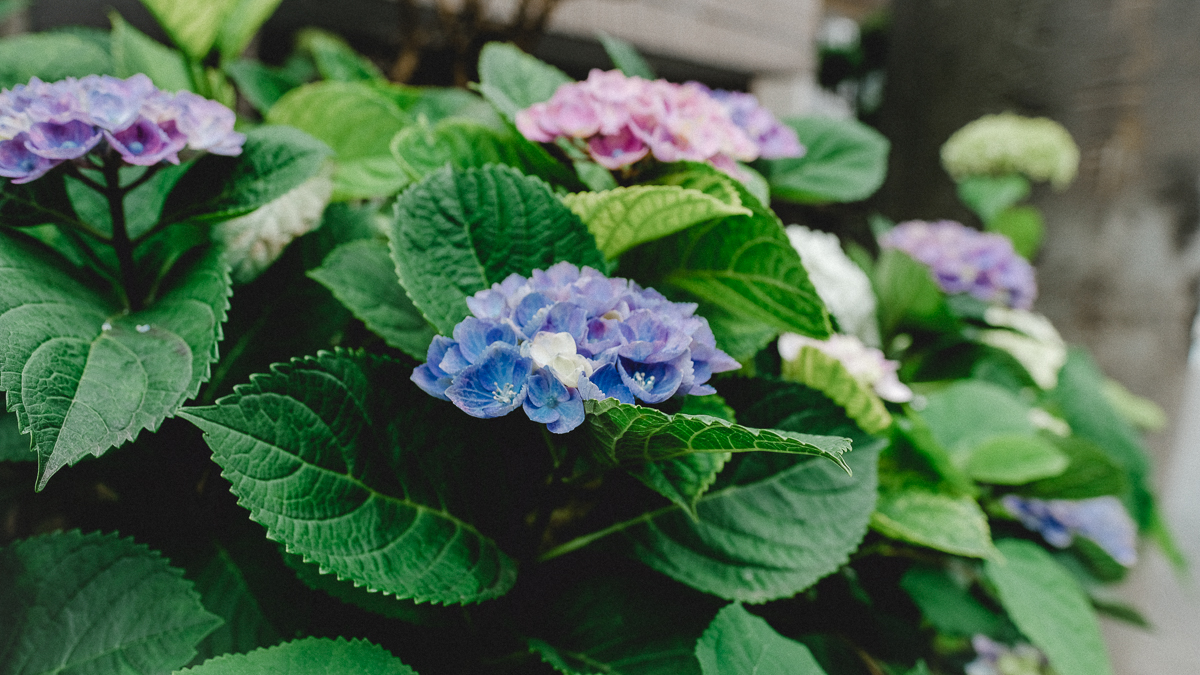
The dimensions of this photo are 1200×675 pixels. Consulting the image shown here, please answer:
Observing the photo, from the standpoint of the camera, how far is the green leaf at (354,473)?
13.8 inches

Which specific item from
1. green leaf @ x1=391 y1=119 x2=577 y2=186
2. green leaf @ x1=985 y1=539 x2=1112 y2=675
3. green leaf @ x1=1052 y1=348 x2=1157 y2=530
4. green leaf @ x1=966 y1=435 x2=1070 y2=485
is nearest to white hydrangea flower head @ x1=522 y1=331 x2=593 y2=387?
green leaf @ x1=391 y1=119 x2=577 y2=186

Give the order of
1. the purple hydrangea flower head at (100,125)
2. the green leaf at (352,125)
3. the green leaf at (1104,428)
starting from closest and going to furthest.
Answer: the purple hydrangea flower head at (100,125), the green leaf at (352,125), the green leaf at (1104,428)

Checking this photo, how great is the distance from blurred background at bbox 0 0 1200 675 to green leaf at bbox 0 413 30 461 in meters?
1.08

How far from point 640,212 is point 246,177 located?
0.29 m

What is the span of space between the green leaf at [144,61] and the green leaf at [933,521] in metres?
0.78

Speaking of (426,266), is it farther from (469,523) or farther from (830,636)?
(830,636)

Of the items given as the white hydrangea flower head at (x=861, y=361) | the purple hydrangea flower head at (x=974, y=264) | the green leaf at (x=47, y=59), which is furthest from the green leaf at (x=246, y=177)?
the purple hydrangea flower head at (x=974, y=264)

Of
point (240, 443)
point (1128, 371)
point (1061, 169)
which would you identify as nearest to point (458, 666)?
point (240, 443)

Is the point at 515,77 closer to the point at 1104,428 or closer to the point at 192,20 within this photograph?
the point at 192,20

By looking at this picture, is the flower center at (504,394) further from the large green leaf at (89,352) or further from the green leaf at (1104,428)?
the green leaf at (1104,428)

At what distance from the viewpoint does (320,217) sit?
569mm

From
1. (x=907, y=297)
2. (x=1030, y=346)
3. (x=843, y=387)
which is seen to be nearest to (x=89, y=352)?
(x=843, y=387)

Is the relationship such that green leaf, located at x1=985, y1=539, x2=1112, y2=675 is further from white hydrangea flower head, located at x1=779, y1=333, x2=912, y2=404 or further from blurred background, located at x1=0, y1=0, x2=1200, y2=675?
blurred background, located at x1=0, y1=0, x2=1200, y2=675

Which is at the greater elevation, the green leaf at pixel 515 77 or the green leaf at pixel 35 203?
the green leaf at pixel 515 77
